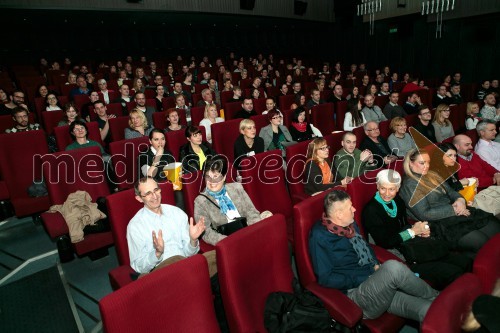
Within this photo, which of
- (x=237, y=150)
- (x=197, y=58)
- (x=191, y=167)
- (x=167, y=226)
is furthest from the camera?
(x=197, y=58)

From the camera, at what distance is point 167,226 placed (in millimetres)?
1907

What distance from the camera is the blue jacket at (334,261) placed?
1.61 metres

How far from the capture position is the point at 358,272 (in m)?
1.73

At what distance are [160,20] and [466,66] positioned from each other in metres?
8.95

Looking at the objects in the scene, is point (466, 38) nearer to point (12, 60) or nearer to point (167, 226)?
point (167, 226)

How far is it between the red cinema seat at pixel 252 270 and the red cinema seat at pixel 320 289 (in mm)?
109

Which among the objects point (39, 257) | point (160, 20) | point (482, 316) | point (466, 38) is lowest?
point (39, 257)

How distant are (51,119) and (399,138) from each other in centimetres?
410

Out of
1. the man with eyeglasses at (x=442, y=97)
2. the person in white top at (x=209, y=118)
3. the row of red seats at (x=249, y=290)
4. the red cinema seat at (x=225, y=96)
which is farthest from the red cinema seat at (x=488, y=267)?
the man with eyeglasses at (x=442, y=97)

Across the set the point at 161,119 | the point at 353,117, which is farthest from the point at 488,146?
the point at 161,119

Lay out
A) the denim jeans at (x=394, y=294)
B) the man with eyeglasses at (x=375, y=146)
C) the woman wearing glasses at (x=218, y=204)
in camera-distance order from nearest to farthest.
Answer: the denim jeans at (x=394, y=294), the woman wearing glasses at (x=218, y=204), the man with eyeglasses at (x=375, y=146)

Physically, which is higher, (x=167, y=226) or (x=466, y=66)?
(x=466, y=66)

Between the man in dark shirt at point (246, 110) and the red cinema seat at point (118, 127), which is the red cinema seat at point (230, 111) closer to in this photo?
the man in dark shirt at point (246, 110)

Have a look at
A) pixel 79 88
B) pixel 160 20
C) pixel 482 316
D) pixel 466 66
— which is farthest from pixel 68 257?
pixel 466 66
